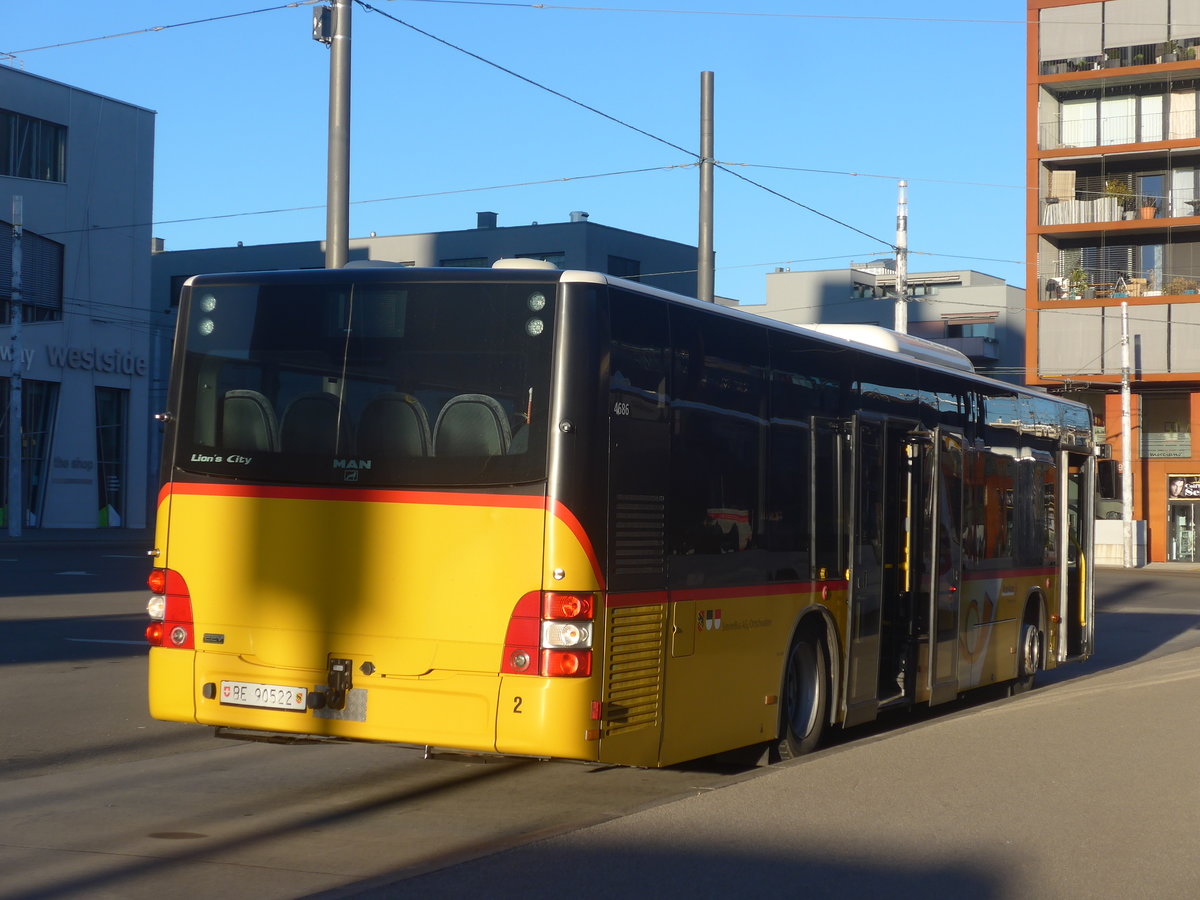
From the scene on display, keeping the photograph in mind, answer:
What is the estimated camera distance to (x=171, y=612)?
8219mm

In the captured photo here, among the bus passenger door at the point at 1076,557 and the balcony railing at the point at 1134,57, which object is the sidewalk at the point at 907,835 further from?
the balcony railing at the point at 1134,57

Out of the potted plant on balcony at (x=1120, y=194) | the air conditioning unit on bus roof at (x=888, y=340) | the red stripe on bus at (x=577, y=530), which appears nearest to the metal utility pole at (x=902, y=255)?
the air conditioning unit on bus roof at (x=888, y=340)

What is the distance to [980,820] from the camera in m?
7.22

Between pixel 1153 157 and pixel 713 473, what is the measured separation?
4880 cm

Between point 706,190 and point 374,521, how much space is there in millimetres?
12870

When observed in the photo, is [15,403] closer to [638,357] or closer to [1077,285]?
[1077,285]

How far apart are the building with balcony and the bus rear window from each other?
150 ft

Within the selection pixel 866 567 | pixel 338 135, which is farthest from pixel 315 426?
pixel 338 135

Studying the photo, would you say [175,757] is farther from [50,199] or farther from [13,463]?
[50,199]

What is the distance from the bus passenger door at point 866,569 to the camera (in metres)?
10.4

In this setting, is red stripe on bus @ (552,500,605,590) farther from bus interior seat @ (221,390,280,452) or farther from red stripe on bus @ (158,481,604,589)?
bus interior seat @ (221,390,280,452)

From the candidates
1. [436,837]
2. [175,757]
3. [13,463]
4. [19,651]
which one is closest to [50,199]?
[13,463]

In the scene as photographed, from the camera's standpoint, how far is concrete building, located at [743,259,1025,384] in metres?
82.3

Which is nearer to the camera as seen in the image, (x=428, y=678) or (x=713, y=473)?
(x=428, y=678)
